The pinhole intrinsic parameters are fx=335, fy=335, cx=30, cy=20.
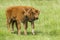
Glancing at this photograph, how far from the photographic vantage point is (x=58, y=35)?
12.4 m

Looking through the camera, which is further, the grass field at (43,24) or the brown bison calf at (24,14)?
the brown bison calf at (24,14)

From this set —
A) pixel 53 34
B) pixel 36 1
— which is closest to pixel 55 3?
pixel 36 1

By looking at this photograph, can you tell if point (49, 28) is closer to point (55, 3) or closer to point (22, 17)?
point (22, 17)

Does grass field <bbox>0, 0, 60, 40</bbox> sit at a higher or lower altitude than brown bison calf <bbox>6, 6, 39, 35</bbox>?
lower

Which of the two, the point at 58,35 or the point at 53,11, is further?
the point at 53,11

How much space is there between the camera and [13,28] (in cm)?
1346

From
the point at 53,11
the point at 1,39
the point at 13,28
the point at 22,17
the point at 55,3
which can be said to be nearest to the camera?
the point at 1,39

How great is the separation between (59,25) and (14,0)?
813cm

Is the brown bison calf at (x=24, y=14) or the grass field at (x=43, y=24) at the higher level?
the brown bison calf at (x=24, y=14)

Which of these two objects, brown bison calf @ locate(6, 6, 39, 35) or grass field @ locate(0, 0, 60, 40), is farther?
brown bison calf @ locate(6, 6, 39, 35)

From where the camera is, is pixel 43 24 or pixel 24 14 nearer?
pixel 24 14

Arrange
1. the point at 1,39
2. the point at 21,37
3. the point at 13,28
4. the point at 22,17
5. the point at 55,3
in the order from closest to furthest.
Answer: the point at 1,39, the point at 21,37, the point at 22,17, the point at 13,28, the point at 55,3

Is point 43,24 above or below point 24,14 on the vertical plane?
below

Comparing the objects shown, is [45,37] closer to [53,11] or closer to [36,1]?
[53,11]
